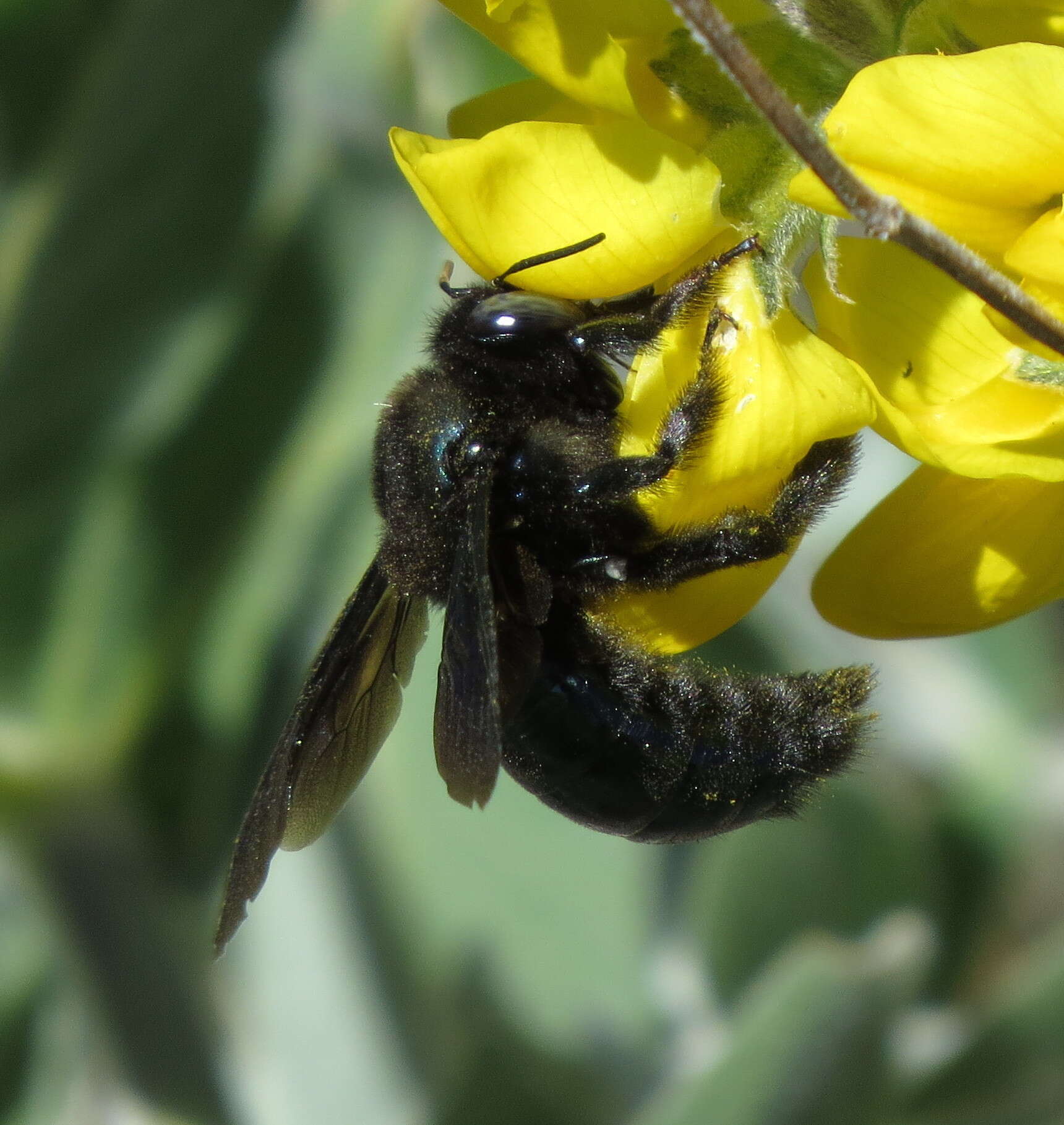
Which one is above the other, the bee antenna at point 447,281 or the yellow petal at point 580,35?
the yellow petal at point 580,35

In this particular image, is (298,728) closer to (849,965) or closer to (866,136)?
(866,136)

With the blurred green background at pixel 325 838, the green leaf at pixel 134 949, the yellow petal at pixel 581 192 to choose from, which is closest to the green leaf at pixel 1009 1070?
the blurred green background at pixel 325 838

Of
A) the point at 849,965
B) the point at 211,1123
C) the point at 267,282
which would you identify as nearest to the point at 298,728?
the point at 849,965

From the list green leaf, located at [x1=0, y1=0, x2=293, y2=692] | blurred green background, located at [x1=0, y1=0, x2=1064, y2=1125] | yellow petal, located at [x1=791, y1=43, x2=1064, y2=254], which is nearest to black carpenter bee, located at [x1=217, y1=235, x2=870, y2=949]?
yellow petal, located at [x1=791, y1=43, x2=1064, y2=254]

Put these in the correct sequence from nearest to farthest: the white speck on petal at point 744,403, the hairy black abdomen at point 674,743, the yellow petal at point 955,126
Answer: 1. the yellow petal at point 955,126
2. the white speck on petal at point 744,403
3. the hairy black abdomen at point 674,743

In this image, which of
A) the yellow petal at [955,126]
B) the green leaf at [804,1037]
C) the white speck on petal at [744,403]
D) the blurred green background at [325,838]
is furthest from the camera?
the blurred green background at [325,838]

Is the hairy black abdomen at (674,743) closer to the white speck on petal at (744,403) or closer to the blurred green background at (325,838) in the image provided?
the white speck on petal at (744,403)
